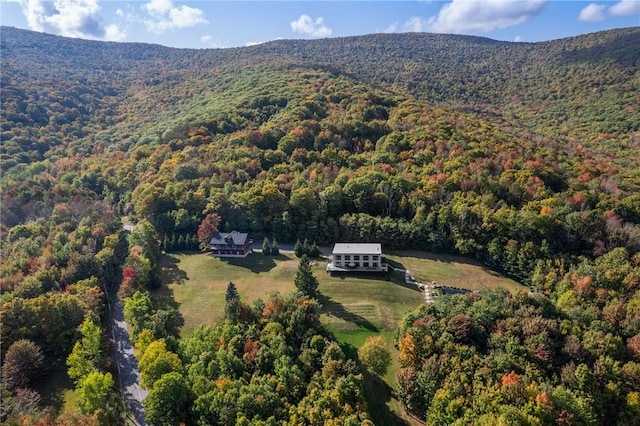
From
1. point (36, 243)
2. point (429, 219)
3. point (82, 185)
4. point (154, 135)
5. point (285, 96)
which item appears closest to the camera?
point (36, 243)

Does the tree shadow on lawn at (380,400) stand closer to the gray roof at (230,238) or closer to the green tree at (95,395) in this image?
the green tree at (95,395)

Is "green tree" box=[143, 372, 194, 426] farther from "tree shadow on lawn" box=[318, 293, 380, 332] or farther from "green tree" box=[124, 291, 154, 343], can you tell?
"tree shadow on lawn" box=[318, 293, 380, 332]

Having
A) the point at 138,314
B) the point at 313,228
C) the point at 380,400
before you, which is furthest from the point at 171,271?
the point at 380,400

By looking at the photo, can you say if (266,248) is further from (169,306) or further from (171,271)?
(169,306)

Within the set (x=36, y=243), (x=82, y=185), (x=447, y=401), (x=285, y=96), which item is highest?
(x=285, y=96)

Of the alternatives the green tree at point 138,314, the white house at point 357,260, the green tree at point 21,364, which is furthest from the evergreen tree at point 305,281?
the green tree at point 21,364

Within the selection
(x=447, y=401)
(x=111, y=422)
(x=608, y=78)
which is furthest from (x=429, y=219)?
(x=608, y=78)

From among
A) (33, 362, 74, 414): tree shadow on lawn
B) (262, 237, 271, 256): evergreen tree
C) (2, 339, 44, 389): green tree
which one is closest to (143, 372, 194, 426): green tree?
(33, 362, 74, 414): tree shadow on lawn

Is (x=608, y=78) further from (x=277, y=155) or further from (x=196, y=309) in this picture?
(x=196, y=309)
